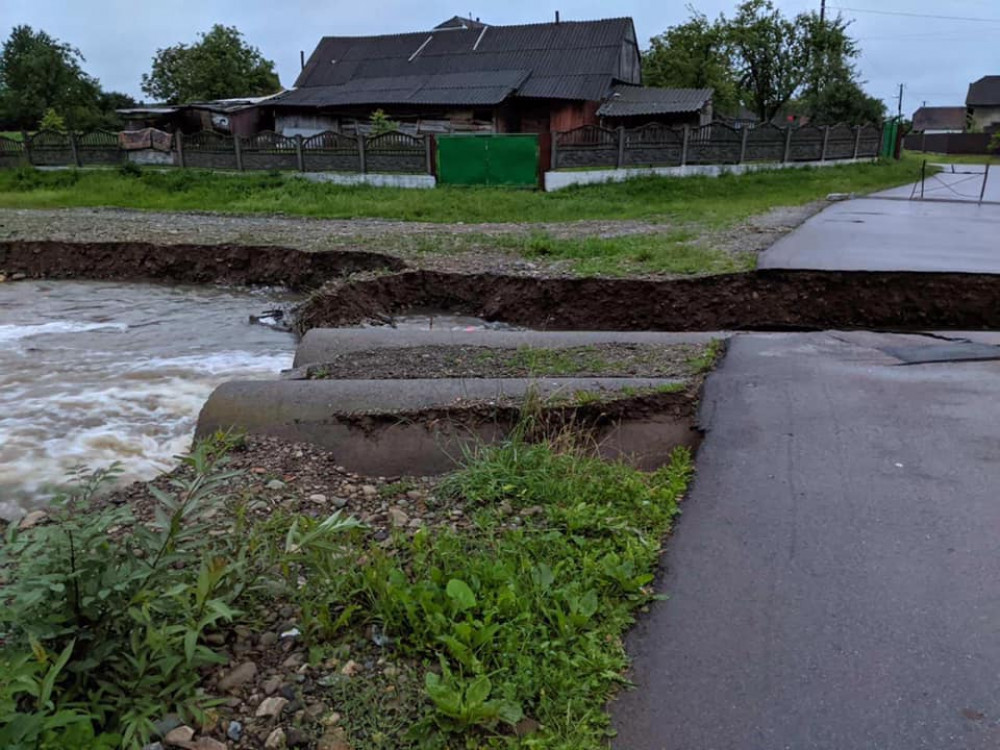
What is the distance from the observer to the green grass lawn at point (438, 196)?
57.6 feet

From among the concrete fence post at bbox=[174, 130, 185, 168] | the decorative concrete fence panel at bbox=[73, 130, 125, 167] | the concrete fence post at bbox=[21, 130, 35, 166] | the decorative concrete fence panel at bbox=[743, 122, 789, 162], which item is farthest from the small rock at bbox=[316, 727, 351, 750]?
the concrete fence post at bbox=[21, 130, 35, 166]

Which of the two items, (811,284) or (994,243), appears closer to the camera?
(811,284)

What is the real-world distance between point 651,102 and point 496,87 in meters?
6.40

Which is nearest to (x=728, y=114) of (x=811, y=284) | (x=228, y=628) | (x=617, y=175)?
(x=617, y=175)

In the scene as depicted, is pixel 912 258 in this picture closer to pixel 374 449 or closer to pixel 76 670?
pixel 374 449

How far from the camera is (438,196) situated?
64.3ft

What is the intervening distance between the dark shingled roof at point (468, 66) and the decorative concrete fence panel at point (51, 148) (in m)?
10.4

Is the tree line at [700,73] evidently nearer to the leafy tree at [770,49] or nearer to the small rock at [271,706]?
the leafy tree at [770,49]

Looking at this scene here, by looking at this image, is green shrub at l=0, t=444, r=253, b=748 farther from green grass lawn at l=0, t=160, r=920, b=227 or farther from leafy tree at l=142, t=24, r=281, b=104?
leafy tree at l=142, t=24, r=281, b=104

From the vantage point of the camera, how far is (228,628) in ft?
8.96

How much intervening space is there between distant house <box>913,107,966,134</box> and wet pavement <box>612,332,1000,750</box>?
98.2m

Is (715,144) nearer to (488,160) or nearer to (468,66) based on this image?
(488,160)

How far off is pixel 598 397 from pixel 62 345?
24.2 feet

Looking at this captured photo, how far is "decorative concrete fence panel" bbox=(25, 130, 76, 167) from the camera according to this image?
83.7 feet
